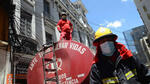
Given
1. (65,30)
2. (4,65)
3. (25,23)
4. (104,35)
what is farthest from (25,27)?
(104,35)

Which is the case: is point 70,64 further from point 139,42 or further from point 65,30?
point 139,42

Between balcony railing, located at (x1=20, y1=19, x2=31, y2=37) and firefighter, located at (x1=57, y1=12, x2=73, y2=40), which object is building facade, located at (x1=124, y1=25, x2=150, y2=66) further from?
firefighter, located at (x1=57, y1=12, x2=73, y2=40)

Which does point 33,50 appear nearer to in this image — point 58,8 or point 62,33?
point 62,33

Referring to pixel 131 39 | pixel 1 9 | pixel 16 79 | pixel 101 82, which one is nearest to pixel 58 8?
pixel 1 9

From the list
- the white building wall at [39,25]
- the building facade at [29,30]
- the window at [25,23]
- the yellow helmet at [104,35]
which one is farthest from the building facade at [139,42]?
the yellow helmet at [104,35]

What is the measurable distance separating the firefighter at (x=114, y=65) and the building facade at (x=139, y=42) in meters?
25.6

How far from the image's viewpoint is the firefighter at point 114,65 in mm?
1798

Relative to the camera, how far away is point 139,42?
29.0 meters

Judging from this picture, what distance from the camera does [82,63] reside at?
3.02 meters

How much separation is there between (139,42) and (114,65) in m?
30.4

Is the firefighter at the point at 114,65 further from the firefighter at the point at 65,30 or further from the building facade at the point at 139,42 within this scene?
the building facade at the point at 139,42

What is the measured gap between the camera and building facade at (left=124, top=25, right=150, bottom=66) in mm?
26484

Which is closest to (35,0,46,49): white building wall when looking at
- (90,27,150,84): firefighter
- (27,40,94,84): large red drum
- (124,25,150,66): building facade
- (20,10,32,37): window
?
(20,10,32,37): window

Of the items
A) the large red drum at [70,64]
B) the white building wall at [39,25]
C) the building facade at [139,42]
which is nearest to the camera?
the large red drum at [70,64]
